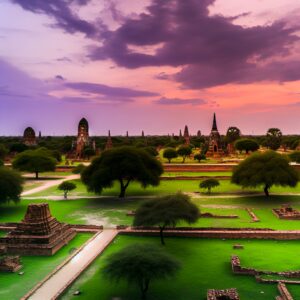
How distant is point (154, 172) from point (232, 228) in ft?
58.2

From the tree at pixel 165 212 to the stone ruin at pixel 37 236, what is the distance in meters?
5.56

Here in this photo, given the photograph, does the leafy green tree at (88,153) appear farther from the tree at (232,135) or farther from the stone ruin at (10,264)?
the stone ruin at (10,264)

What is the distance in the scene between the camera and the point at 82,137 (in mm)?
100938

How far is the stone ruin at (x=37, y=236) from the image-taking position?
81.2 feet

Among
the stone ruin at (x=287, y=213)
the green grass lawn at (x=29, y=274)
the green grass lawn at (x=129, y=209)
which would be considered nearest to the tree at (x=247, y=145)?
the green grass lawn at (x=129, y=209)

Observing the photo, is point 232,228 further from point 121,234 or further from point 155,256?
point 155,256

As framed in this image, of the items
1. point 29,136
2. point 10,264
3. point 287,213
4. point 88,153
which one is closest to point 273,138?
point 88,153

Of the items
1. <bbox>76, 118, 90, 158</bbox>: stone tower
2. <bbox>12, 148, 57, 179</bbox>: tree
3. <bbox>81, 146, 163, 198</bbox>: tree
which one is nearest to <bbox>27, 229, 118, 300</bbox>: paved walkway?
<bbox>81, 146, 163, 198</bbox>: tree

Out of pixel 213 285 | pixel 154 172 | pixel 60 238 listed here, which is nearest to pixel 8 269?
pixel 60 238

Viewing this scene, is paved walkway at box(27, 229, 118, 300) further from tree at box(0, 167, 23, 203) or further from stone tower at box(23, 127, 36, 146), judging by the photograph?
stone tower at box(23, 127, 36, 146)

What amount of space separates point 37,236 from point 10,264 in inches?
145

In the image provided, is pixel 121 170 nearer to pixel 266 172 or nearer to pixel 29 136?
pixel 266 172

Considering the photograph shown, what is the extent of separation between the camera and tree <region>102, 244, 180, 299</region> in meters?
17.4

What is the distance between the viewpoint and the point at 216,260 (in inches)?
904
